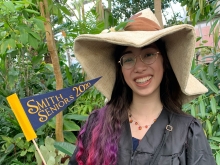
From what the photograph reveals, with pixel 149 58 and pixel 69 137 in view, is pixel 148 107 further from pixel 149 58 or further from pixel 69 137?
pixel 69 137

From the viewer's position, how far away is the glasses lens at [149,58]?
34.4 inches

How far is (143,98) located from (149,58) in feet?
0.45

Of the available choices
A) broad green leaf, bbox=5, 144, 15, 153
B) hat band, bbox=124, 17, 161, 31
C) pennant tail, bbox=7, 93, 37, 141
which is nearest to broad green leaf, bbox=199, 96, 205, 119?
hat band, bbox=124, 17, 161, 31

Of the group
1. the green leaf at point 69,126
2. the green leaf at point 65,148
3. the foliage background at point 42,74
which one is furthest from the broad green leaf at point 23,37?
the green leaf at point 69,126

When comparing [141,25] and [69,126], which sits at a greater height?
[141,25]

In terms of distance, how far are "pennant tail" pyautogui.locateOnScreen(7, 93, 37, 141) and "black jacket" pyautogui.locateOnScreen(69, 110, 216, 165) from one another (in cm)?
26

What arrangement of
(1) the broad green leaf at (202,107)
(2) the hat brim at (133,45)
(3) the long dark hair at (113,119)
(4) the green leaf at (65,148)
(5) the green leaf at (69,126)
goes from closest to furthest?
(2) the hat brim at (133,45), (3) the long dark hair at (113,119), (4) the green leaf at (65,148), (1) the broad green leaf at (202,107), (5) the green leaf at (69,126)

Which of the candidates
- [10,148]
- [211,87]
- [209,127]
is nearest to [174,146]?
[209,127]

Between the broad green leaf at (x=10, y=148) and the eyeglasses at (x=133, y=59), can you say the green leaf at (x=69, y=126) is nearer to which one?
the broad green leaf at (x=10, y=148)

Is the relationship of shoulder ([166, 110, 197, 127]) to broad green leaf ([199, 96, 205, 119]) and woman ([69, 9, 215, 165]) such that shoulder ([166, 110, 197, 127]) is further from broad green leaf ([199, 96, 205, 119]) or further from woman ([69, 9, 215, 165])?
broad green leaf ([199, 96, 205, 119])

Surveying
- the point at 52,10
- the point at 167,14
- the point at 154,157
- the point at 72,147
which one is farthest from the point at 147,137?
the point at 167,14

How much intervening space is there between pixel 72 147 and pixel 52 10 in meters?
0.73

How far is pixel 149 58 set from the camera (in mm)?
877

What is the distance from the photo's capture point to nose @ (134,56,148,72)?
0.86 m
